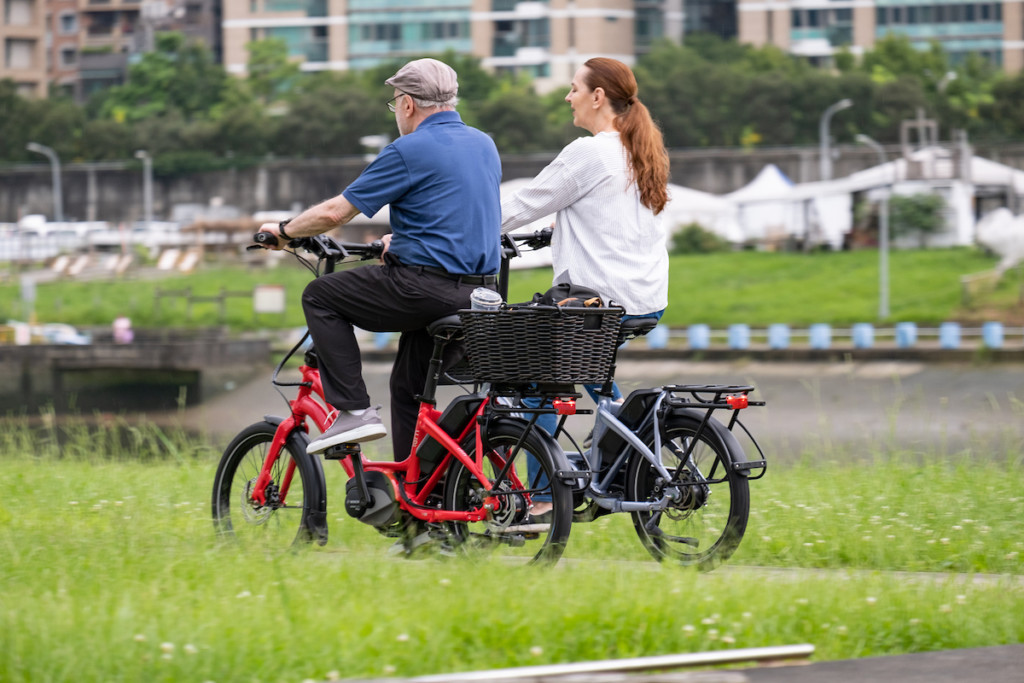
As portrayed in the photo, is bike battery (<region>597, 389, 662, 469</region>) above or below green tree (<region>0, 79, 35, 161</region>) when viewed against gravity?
below

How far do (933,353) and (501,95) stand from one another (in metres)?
49.4

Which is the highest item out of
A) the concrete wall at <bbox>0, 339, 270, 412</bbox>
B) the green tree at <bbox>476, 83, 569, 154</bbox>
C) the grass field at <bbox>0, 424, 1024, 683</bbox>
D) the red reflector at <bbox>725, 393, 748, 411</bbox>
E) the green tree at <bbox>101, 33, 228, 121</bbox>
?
the green tree at <bbox>101, 33, 228, 121</bbox>

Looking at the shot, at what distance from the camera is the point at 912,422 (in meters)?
20.1

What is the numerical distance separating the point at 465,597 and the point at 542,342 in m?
0.94

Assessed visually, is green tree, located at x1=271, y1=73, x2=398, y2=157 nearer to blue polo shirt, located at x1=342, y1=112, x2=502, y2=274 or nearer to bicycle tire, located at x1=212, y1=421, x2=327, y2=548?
bicycle tire, located at x1=212, y1=421, x2=327, y2=548

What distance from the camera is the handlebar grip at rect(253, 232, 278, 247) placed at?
4824mm

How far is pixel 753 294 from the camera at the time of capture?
4097 cm

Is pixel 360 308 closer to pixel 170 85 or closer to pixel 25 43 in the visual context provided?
pixel 170 85

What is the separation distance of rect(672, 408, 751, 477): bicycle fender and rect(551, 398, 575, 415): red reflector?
1.36 feet

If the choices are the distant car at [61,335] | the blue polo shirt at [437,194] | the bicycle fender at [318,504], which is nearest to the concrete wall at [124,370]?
the distant car at [61,335]

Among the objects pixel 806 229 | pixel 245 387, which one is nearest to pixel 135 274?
pixel 245 387

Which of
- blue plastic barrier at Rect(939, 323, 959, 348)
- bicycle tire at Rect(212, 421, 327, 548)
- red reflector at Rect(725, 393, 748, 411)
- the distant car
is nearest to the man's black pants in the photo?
bicycle tire at Rect(212, 421, 327, 548)

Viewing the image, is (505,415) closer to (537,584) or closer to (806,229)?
(537,584)

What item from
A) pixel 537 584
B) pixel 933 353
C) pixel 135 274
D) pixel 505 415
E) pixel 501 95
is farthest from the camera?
pixel 501 95
